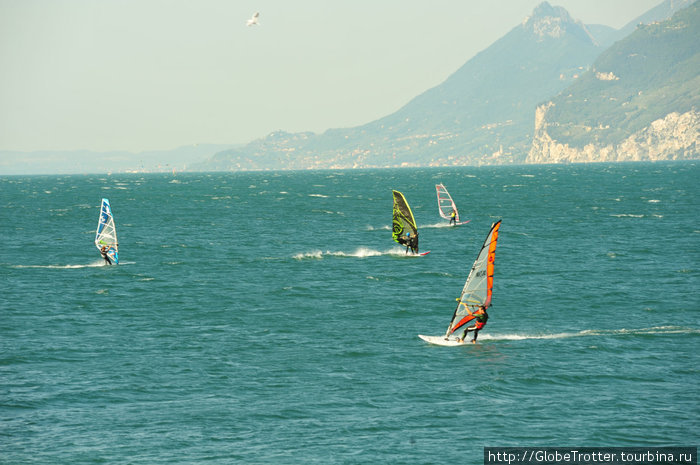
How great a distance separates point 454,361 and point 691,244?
53.3 meters

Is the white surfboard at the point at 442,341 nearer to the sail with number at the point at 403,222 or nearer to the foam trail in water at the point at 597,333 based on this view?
the foam trail in water at the point at 597,333

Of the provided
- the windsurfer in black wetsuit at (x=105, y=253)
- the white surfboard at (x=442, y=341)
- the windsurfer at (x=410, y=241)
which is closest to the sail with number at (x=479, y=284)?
the white surfboard at (x=442, y=341)

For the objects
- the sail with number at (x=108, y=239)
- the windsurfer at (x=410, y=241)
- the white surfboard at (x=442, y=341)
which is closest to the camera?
the white surfboard at (x=442, y=341)

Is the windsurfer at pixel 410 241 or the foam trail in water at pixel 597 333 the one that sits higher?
the windsurfer at pixel 410 241

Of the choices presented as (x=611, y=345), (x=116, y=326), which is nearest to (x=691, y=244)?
(x=611, y=345)

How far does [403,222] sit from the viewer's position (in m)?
76.4

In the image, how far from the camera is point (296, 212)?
14538 cm

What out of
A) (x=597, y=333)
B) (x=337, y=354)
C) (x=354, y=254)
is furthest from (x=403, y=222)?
(x=337, y=354)

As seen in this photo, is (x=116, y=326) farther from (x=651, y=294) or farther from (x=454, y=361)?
(x=651, y=294)

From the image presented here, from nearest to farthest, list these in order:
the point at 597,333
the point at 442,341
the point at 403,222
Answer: the point at 442,341
the point at 597,333
the point at 403,222

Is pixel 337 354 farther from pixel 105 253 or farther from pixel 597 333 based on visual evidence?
pixel 105 253

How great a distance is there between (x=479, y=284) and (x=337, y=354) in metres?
8.11

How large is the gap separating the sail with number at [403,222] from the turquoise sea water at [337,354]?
7.63 ft

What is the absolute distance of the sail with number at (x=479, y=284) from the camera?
39938mm
